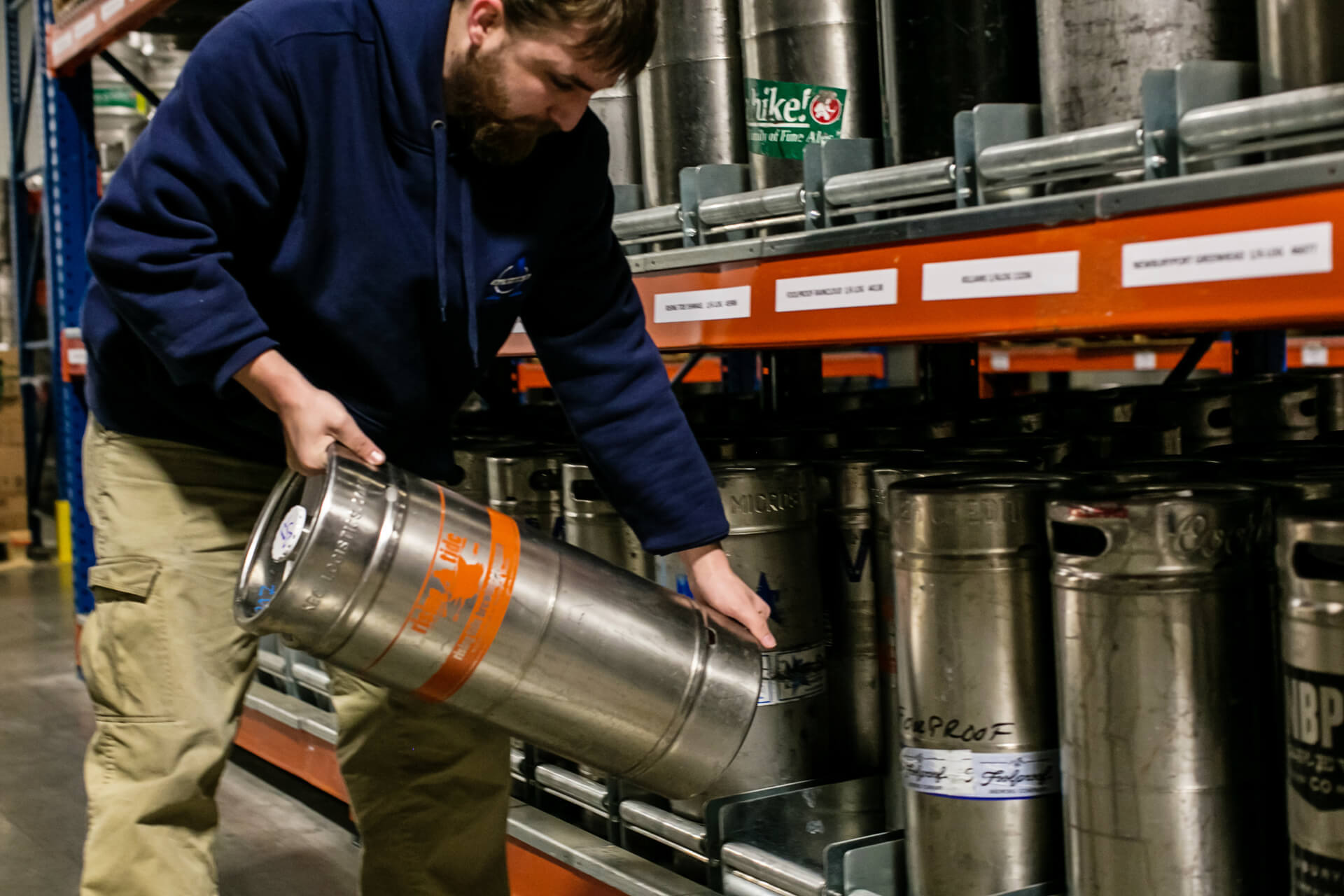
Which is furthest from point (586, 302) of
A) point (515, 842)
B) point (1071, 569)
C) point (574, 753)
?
point (515, 842)

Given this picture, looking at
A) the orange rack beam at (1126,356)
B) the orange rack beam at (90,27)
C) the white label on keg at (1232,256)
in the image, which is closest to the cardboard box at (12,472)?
the orange rack beam at (90,27)

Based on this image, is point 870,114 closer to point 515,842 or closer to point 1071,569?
point 1071,569

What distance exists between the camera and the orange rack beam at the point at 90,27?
113 inches

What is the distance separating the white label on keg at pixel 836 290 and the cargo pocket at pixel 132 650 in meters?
0.75

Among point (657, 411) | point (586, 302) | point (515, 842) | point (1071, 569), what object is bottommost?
point (515, 842)

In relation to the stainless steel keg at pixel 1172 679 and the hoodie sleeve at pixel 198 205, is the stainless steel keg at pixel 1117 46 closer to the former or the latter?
the stainless steel keg at pixel 1172 679

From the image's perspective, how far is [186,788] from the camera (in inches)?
57.0

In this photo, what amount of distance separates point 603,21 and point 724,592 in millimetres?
595

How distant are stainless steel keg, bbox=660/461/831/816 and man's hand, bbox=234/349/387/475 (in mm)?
449

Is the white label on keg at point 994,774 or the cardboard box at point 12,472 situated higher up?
the cardboard box at point 12,472

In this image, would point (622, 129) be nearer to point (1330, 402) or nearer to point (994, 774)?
point (994, 774)

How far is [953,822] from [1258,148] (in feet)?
2.14

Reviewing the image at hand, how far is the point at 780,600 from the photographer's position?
1.51 metres

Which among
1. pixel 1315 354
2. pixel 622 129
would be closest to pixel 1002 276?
pixel 622 129
